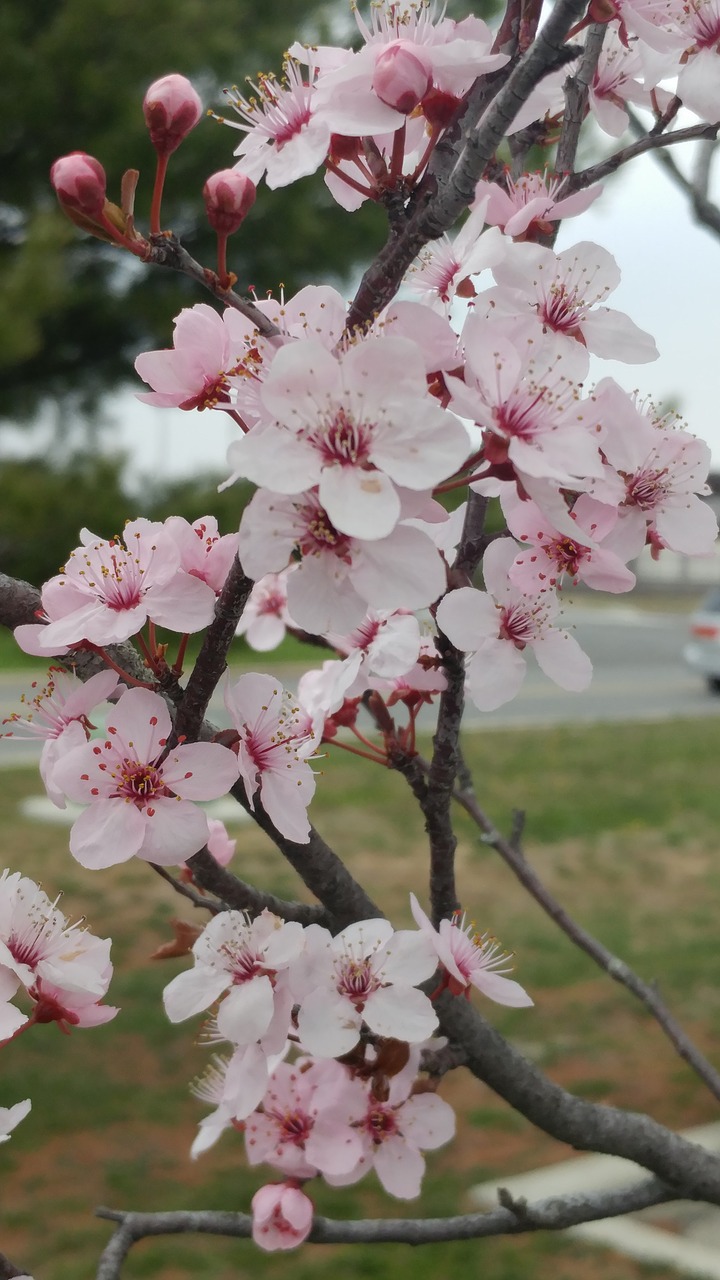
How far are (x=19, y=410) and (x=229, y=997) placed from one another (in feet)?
16.9

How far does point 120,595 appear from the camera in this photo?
28.8 inches

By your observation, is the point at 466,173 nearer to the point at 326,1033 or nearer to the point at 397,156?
the point at 397,156

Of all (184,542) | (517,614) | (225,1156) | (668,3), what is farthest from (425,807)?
(225,1156)

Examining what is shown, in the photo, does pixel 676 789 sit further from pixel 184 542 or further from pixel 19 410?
pixel 184 542

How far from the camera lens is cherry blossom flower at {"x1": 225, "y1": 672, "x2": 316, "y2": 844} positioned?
2.52 feet

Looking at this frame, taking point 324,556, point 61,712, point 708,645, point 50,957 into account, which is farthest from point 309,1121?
point 708,645

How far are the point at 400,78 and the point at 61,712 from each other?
45 centimetres

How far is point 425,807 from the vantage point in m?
1.01

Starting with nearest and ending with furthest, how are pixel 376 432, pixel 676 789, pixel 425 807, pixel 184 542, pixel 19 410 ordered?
pixel 376 432, pixel 184 542, pixel 425 807, pixel 19 410, pixel 676 789

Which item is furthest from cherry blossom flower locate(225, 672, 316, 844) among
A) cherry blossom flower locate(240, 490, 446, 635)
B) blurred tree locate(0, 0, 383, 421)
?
blurred tree locate(0, 0, 383, 421)

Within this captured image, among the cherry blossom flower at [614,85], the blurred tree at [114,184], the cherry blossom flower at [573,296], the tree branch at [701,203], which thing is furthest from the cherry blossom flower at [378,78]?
the blurred tree at [114,184]

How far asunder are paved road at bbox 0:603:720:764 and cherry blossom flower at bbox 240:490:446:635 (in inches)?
259

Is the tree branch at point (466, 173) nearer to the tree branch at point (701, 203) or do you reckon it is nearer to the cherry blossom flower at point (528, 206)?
the cherry blossom flower at point (528, 206)

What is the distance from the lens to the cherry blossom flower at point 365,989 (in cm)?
81
